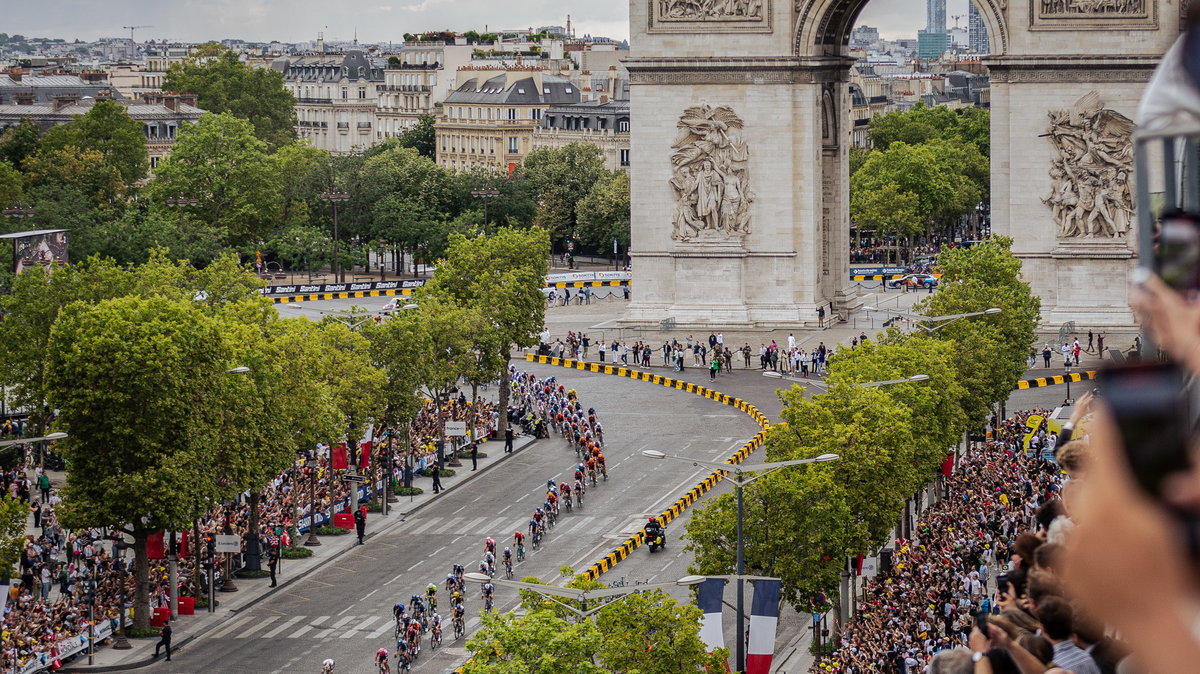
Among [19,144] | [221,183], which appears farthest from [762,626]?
[19,144]

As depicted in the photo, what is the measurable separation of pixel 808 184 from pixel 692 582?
4429 centimetres

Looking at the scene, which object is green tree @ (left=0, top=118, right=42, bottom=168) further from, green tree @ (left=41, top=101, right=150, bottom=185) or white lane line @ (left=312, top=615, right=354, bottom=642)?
white lane line @ (left=312, top=615, right=354, bottom=642)

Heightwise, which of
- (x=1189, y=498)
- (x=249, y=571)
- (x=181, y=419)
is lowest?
(x=249, y=571)

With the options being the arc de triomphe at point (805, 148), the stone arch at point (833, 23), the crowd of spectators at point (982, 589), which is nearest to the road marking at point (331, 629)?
the crowd of spectators at point (982, 589)

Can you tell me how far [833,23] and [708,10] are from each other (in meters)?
5.26

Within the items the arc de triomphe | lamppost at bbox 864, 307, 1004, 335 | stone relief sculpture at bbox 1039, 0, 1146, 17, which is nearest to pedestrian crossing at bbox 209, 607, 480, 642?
lamppost at bbox 864, 307, 1004, 335

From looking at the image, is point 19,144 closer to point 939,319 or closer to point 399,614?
point 939,319

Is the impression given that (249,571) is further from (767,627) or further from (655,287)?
(655,287)

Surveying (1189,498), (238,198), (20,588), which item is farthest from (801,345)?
(1189,498)

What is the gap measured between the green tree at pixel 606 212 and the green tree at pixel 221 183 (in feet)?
66.6

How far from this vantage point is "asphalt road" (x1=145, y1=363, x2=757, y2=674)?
43062mm

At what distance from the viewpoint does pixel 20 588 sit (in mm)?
46781

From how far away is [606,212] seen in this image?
132 meters

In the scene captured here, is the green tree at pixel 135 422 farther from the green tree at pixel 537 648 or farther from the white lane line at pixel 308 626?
the green tree at pixel 537 648
